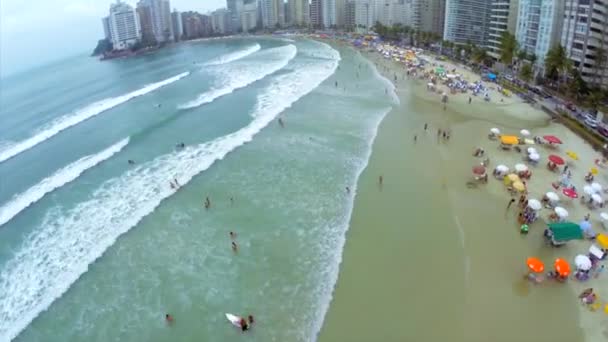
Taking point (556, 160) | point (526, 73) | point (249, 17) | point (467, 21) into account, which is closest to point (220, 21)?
point (249, 17)

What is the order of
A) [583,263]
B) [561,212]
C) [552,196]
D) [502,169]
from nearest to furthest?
1. [583,263]
2. [561,212]
3. [552,196]
4. [502,169]

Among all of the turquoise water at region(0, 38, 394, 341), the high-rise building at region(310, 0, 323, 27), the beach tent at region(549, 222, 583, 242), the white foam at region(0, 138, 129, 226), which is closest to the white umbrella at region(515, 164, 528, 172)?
the beach tent at region(549, 222, 583, 242)

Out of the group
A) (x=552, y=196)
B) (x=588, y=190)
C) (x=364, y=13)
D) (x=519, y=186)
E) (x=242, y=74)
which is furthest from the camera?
(x=364, y=13)

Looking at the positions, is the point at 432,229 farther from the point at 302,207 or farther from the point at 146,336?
the point at 146,336

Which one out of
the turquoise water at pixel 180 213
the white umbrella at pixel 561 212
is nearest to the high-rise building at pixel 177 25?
the turquoise water at pixel 180 213

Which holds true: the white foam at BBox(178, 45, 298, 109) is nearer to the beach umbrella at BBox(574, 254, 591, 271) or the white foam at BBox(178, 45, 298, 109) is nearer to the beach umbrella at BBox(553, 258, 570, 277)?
the beach umbrella at BBox(553, 258, 570, 277)

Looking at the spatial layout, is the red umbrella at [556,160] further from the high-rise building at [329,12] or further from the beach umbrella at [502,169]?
the high-rise building at [329,12]

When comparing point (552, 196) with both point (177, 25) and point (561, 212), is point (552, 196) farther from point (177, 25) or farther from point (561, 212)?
point (177, 25)
